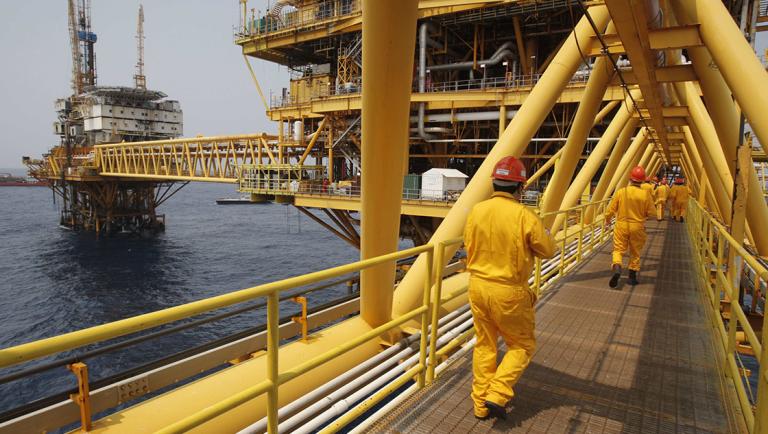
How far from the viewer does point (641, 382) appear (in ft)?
12.8

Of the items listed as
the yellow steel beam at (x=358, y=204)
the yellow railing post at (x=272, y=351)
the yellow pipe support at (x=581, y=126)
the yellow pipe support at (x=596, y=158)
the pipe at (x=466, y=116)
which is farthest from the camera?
the pipe at (x=466, y=116)

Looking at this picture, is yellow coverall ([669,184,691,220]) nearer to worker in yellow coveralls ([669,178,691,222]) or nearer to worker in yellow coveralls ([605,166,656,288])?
worker in yellow coveralls ([669,178,691,222])

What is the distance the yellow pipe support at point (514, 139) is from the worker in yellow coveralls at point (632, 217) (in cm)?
201

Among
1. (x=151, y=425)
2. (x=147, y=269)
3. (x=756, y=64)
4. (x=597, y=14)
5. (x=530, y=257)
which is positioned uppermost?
(x=597, y=14)

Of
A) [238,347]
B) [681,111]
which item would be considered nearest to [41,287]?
[238,347]

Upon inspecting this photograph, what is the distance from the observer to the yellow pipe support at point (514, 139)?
4.88 metres

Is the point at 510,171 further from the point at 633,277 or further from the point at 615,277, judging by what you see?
the point at 633,277

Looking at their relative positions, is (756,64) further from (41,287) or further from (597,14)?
(41,287)

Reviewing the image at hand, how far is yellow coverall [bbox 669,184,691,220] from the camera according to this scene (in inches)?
726

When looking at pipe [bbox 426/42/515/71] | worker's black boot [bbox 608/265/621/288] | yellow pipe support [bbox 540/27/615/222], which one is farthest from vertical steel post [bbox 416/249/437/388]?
pipe [bbox 426/42/515/71]

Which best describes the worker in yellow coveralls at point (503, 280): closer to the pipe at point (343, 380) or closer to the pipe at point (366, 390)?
the pipe at point (366, 390)

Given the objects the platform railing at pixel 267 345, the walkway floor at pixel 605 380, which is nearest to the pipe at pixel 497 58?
the walkway floor at pixel 605 380

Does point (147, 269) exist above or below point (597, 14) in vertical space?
below

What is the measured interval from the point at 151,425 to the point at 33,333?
18760 millimetres
